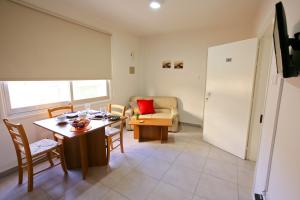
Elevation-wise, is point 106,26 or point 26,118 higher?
point 106,26

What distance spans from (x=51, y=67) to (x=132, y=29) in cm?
218

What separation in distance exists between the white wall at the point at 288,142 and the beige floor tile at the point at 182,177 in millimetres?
892

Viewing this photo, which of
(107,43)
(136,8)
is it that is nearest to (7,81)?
(107,43)

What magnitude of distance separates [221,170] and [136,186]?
129cm

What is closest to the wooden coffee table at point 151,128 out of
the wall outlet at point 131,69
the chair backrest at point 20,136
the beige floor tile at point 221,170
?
the beige floor tile at point 221,170

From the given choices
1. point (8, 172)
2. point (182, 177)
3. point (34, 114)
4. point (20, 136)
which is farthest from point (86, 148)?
point (182, 177)

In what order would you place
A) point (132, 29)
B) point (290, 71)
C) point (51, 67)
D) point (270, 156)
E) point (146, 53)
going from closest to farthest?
1. point (290, 71)
2. point (270, 156)
3. point (51, 67)
4. point (132, 29)
5. point (146, 53)

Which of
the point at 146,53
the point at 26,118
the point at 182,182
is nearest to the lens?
the point at 182,182

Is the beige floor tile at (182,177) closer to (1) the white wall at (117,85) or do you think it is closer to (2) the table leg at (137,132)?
(2) the table leg at (137,132)

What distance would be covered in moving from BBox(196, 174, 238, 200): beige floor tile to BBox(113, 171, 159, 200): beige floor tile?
1.90 ft

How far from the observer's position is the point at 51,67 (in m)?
2.36

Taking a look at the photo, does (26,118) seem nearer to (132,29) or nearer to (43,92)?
(43,92)

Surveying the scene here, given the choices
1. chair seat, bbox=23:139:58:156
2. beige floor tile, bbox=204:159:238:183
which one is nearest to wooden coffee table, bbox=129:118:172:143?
beige floor tile, bbox=204:159:238:183

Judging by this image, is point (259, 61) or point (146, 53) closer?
point (259, 61)
